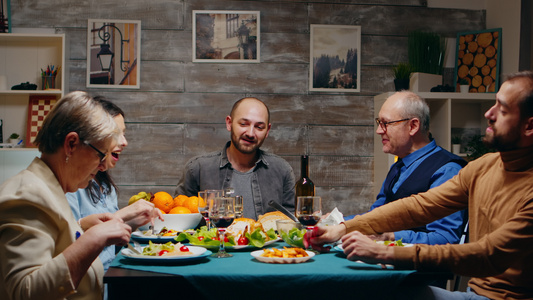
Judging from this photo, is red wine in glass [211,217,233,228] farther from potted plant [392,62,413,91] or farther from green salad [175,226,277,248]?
potted plant [392,62,413,91]

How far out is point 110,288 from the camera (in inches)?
58.8

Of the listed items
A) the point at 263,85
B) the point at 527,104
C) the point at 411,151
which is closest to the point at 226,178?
the point at 411,151

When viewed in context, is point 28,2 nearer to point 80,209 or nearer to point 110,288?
point 80,209

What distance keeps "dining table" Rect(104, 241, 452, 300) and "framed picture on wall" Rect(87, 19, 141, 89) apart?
273 cm

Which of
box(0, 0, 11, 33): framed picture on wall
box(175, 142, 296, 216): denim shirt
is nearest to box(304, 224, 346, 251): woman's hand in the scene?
box(175, 142, 296, 216): denim shirt

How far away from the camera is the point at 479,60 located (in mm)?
4262

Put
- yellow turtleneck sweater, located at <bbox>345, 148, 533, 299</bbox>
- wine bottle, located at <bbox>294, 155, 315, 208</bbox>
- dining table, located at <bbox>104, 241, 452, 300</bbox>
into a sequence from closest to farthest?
dining table, located at <bbox>104, 241, 452, 300</bbox>
yellow turtleneck sweater, located at <bbox>345, 148, 533, 299</bbox>
wine bottle, located at <bbox>294, 155, 315, 208</bbox>

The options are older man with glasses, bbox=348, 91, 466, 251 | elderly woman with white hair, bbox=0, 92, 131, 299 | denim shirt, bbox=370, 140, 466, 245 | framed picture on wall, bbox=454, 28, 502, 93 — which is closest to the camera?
elderly woman with white hair, bbox=0, 92, 131, 299

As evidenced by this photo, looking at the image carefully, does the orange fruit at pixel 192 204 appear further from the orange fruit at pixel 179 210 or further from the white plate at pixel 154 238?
the white plate at pixel 154 238

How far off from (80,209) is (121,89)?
6.21 ft

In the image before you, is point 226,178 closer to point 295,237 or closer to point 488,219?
point 295,237

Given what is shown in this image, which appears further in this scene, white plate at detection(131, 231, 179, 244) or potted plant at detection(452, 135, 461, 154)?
potted plant at detection(452, 135, 461, 154)

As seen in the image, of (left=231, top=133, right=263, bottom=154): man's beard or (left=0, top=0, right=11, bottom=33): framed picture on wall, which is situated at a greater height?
(left=0, top=0, right=11, bottom=33): framed picture on wall

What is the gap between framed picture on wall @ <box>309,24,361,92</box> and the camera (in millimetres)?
4246
